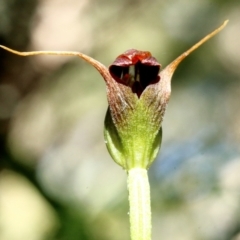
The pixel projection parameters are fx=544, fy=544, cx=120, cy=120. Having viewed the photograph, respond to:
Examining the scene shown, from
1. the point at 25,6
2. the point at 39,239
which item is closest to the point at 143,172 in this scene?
the point at 39,239

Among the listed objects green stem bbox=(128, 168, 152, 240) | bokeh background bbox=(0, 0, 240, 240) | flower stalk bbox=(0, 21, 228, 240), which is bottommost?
bokeh background bbox=(0, 0, 240, 240)

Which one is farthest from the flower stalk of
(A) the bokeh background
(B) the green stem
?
(A) the bokeh background

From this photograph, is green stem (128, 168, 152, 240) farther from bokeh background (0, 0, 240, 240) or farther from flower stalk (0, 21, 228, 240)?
bokeh background (0, 0, 240, 240)

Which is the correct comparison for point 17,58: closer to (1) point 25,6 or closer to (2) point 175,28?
(1) point 25,6

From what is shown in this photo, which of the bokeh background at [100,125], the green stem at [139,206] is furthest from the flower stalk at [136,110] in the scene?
the bokeh background at [100,125]

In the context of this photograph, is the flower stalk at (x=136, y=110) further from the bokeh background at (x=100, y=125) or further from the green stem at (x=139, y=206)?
the bokeh background at (x=100, y=125)

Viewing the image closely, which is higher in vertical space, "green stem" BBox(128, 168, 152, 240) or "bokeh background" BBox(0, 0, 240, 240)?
"green stem" BBox(128, 168, 152, 240)
